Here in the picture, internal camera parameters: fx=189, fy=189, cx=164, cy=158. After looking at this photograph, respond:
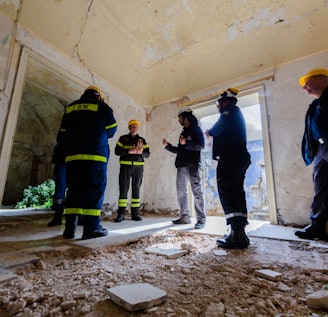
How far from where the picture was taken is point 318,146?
6.38ft

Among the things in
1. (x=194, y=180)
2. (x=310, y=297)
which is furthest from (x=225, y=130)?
(x=310, y=297)

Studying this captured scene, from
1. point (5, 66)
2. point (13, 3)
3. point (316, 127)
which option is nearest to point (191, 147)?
point (316, 127)

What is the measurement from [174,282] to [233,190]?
3.09ft

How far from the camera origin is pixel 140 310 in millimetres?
667

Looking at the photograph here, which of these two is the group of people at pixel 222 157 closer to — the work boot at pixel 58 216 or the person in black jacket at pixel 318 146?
the person in black jacket at pixel 318 146

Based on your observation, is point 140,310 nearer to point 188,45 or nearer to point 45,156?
point 188,45

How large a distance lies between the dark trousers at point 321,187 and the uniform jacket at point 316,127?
7 cm

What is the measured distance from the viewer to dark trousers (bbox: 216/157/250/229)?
1554 millimetres

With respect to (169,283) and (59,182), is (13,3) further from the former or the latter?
(169,283)

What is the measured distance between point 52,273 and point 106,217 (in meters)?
2.35

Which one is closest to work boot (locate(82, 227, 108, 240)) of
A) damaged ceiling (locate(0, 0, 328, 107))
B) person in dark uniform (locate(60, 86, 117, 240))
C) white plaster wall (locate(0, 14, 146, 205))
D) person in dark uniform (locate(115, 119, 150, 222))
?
person in dark uniform (locate(60, 86, 117, 240))

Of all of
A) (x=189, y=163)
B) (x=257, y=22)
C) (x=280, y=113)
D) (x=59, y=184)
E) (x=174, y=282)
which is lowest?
(x=174, y=282)

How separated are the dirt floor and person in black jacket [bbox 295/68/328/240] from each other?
18.7 inches

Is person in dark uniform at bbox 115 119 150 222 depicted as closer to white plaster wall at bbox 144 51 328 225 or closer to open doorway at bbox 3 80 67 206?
white plaster wall at bbox 144 51 328 225
